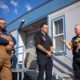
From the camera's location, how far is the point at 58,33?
349 inches

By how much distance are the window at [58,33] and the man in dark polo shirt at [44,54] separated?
2520mm

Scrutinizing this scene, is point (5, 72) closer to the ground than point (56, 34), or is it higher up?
closer to the ground

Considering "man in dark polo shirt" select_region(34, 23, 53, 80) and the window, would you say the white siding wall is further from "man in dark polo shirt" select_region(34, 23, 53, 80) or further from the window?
"man in dark polo shirt" select_region(34, 23, 53, 80)

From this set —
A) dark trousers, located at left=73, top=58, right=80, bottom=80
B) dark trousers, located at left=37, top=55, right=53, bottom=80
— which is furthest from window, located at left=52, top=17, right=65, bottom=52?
dark trousers, located at left=73, top=58, right=80, bottom=80

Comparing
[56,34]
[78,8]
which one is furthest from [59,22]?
[78,8]

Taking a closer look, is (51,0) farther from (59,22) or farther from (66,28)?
(66,28)

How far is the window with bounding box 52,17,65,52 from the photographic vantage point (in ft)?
28.2

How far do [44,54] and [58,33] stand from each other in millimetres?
3181

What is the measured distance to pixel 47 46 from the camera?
6.00 meters

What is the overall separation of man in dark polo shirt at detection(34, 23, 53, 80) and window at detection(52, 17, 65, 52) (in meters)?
2.52

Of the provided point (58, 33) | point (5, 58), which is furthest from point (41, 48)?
point (58, 33)

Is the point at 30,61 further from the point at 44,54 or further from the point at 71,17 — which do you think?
the point at 44,54

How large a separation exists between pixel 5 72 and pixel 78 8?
4.28 meters

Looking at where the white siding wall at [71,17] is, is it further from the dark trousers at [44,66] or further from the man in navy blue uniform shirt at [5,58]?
the man in navy blue uniform shirt at [5,58]
